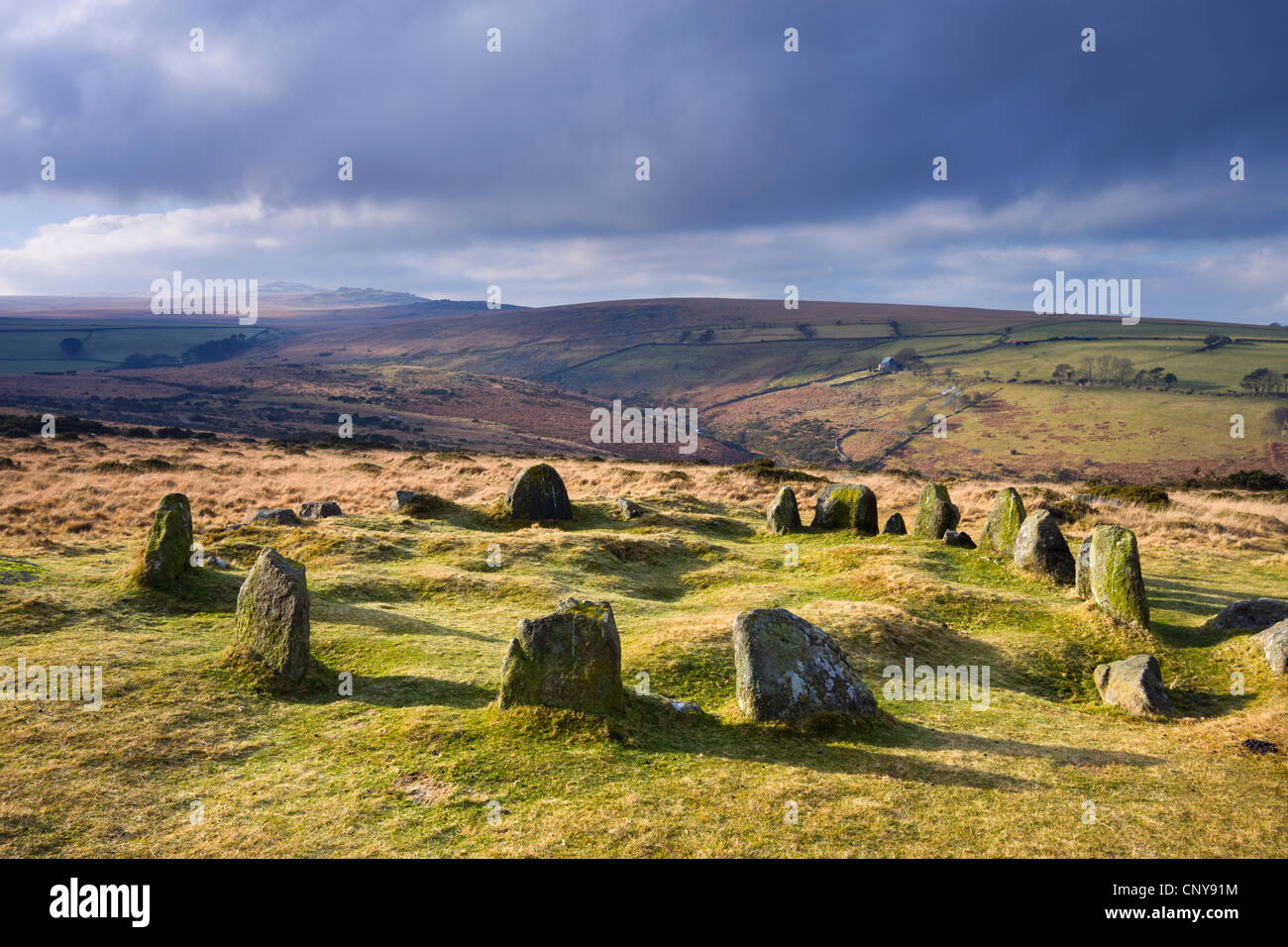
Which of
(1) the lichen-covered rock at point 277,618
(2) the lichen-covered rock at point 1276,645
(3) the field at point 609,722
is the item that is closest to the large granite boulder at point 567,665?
(3) the field at point 609,722

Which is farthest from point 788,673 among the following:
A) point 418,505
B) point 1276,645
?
point 418,505

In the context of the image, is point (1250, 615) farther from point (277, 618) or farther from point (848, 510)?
point (277, 618)

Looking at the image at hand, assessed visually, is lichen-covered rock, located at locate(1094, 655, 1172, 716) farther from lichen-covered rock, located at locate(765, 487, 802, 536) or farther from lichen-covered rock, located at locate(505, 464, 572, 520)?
lichen-covered rock, located at locate(505, 464, 572, 520)

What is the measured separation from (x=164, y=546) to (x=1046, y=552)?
22.7 meters

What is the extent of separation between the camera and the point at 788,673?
455 inches

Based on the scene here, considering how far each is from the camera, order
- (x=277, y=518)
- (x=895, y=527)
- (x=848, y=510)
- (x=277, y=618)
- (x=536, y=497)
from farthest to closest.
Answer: (x=536, y=497) → (x=848, y=510) → (x=895, y=527) → (x=277, y=518) → (x=277, y=618)

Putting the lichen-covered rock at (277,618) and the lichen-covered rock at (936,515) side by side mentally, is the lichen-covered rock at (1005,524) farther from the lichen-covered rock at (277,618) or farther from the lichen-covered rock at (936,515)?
the lichen-covered rock at (277,618)

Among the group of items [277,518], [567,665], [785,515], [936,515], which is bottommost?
[567,665]

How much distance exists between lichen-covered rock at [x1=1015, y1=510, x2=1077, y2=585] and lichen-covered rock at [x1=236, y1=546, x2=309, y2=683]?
19077 mm

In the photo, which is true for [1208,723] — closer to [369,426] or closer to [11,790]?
[11,790]

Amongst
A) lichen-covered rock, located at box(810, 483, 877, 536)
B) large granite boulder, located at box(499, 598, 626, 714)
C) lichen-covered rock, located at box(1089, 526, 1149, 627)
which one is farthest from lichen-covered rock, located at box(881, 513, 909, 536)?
large granite boulder, located at box(499, 598, 626, 714)

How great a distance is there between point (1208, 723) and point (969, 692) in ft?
12.2

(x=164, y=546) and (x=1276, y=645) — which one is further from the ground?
(x=164, y=546)

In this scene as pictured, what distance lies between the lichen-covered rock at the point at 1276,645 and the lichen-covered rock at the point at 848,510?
42.4ft
